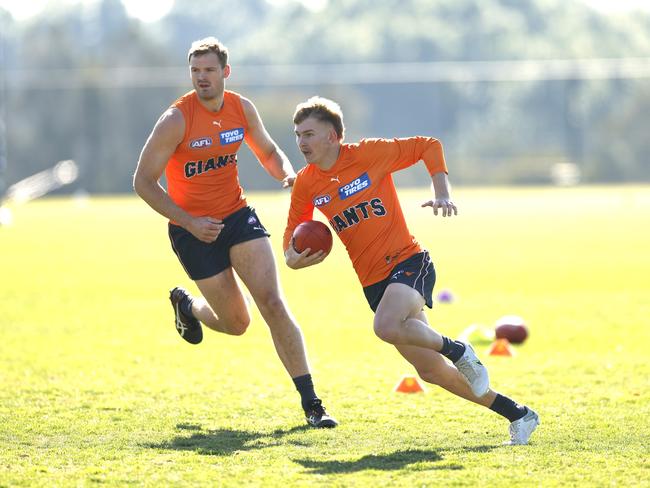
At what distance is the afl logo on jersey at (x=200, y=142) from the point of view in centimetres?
777

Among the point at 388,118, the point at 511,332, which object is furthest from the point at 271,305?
the point at 388,118

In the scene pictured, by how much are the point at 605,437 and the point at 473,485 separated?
4.88 feet

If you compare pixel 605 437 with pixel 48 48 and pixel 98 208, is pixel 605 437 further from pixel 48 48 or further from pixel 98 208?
pixel 48 48

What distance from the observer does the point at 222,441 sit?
703cm

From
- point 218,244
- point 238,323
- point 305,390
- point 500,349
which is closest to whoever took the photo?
point 305,390

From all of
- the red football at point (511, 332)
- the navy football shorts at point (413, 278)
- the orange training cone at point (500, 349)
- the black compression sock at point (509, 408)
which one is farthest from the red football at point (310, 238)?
the red football at point (511, 332)

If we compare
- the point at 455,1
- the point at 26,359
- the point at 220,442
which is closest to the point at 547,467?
the point at 220,442

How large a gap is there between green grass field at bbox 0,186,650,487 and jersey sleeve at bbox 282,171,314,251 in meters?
1.23

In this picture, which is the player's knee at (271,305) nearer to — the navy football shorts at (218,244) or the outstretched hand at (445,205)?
the navy football shorts at (218,244)

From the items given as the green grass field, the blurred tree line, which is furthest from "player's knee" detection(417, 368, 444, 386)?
the blurred tree line

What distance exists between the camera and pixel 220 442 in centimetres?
700

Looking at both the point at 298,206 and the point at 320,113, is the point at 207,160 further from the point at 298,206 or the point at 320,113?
the point at 320,113

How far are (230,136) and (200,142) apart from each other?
228 mm

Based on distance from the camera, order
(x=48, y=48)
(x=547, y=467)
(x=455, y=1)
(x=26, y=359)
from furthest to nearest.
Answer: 1. (x=455, y=1)
2. (x=48, y=48)
3. (x=26, y=359)
4. (x=547, y=467)
